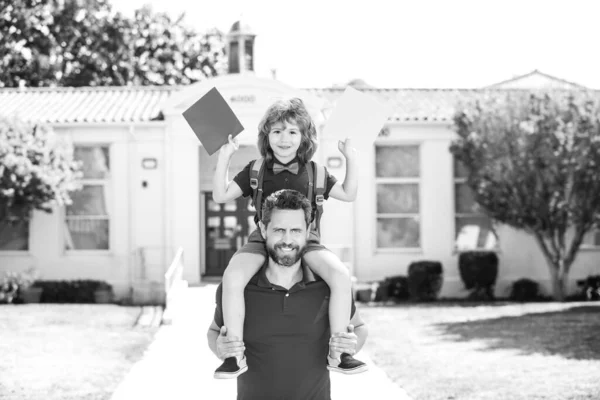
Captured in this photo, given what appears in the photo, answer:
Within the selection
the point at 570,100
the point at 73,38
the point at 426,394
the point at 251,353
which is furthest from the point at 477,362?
the point at 73,38

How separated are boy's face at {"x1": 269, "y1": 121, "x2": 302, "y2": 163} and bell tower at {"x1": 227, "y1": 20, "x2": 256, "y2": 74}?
16970 millimetres

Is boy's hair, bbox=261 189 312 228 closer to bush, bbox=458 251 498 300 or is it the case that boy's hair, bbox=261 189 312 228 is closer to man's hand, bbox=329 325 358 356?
man's hand, bbox=329 325 358 356

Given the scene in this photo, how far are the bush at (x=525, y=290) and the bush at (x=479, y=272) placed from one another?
0.47m

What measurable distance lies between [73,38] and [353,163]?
3213 cm

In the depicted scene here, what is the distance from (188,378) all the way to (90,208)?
10379 mm

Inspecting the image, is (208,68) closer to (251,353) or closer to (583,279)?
(583,279)

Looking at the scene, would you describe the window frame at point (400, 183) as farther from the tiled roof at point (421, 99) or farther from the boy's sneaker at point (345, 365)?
the boy's sneaker at point (345, 365)

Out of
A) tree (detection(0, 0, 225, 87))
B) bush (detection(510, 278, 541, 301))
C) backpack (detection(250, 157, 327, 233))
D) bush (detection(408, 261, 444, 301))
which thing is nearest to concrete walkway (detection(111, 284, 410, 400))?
backpack (detection(250, 157, 327, 233))

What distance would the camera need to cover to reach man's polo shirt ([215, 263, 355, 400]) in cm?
406

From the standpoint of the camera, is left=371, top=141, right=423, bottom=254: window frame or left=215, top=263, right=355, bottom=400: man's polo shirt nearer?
left=215, top=263, right=355, bottom=400: man's polo shirt

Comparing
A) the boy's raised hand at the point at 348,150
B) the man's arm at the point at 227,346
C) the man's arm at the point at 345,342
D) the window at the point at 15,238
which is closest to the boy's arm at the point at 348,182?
the boy's raised hand at the point at 348,150

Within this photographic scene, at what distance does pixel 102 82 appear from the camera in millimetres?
36281

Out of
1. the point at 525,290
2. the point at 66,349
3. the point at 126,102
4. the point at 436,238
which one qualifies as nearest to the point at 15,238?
the point at 126,102

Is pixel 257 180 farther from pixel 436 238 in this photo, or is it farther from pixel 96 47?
pixel 96 47
